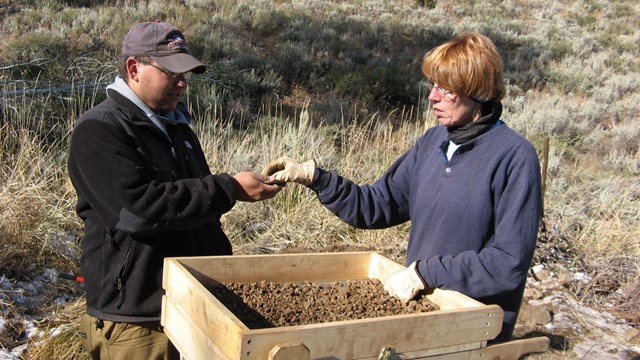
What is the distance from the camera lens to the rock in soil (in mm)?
2250

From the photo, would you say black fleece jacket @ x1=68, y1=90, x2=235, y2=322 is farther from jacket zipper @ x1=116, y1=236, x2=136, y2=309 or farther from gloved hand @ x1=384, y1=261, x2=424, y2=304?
gloved hand @ x1=384, y1=261, x2=424, y2=304

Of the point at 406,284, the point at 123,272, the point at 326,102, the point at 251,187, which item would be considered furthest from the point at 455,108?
the point at 326,102

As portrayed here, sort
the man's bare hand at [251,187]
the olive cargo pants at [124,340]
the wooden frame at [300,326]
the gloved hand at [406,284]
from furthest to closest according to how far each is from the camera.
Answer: the man's bare hand at [251,187] → the olive cargo pants at [124,340] → the gloved hand at [406,284] → the wooden frame at [300,326]

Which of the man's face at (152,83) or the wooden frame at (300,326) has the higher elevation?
the man's face at (152,83)

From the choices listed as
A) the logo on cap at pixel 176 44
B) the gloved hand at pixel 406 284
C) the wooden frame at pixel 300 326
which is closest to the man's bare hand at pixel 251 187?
the wooden frame at pixel 300 326

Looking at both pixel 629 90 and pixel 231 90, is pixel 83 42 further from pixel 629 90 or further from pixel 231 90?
pixel 629 90

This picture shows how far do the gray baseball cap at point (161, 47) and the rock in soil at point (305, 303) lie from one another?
92 cm

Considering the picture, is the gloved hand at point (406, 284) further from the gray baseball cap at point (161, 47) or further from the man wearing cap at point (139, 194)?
the gray baseball cap at point (161, 47)

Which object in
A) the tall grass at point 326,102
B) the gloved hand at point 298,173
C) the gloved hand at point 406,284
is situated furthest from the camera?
the tall grass at point 326,102

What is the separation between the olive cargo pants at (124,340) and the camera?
251 cm

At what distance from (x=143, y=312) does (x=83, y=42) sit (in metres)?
9.66

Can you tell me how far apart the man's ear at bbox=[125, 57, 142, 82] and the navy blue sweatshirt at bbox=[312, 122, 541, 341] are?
1.26 m

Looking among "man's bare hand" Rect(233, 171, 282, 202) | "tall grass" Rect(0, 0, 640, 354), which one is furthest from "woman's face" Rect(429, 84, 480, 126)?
"tall grass" Rect(0, 0, 640, 354)

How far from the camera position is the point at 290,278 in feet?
8.57
